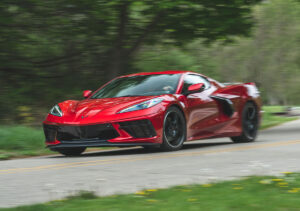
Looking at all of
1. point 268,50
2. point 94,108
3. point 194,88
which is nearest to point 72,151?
point 94,108

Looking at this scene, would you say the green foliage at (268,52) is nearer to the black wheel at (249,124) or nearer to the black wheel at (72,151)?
the black wheel at (249,124)

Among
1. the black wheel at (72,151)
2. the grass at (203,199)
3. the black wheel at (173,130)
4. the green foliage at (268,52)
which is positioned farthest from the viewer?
the green foliage at (268,52)

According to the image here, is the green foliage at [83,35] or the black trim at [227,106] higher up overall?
the green foliage at [83,35]

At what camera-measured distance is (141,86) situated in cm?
972

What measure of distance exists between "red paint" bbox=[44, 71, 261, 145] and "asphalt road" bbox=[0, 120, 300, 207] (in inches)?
21.9

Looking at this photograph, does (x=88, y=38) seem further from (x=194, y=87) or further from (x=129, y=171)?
(x=129, y=171)

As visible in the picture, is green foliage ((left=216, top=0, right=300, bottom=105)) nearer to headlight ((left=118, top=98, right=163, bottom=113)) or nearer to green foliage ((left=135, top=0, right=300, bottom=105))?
green foliage ((left=135, top=0, right=300, bottom=105))

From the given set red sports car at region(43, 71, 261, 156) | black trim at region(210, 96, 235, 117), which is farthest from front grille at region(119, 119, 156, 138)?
black trim at region(210, 96, 235, 117)

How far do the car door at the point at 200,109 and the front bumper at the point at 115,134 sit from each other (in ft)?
3.30

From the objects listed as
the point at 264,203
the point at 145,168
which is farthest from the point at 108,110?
the point at 264,203

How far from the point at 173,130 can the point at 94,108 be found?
51.1 inches

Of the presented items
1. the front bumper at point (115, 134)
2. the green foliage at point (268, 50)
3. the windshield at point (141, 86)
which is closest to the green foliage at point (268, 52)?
the green foliage at point (268, 50)

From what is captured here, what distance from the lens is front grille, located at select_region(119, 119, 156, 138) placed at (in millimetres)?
8508

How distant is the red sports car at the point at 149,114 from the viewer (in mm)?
8523
